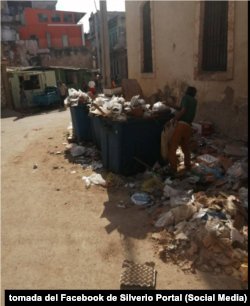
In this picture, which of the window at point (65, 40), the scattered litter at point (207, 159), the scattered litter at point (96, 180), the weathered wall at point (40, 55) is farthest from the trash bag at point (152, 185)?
the window at point (65, 40)

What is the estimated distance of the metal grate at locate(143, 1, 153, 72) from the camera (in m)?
10.2

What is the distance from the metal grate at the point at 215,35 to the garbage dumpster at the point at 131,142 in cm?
295

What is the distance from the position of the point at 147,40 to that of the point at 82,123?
5101mm

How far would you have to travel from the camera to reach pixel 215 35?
707 cm

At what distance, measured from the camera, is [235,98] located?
6.50m

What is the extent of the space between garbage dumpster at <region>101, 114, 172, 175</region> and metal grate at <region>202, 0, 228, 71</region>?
9.67ft

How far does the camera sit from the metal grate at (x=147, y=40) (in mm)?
10166

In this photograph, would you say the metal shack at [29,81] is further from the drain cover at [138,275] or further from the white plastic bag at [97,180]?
the drain cover at [138,275]

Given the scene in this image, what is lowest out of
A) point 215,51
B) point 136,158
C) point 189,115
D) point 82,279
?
point 82,279

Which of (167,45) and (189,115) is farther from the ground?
(167,45)

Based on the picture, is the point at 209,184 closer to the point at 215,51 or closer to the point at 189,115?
the point at 189,115

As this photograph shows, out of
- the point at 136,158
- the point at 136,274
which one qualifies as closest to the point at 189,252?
the point at 136,274

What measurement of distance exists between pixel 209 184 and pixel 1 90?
16.9 metres

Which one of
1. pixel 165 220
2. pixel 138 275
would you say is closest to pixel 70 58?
pixel 165 220
